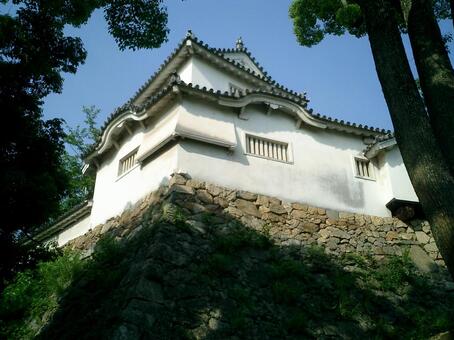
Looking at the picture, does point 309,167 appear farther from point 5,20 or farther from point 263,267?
point 5,20

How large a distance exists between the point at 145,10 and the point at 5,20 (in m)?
3.03

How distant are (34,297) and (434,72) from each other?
9295mm

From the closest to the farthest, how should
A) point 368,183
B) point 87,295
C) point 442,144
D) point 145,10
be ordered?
1. point 442,144
2. point 87,295
3. point 145,10
4. point 368,183

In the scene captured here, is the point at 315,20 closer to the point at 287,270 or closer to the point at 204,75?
the point at 204,75

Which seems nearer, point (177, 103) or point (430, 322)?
point (430, 322)

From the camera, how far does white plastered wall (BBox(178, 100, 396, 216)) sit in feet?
34.2

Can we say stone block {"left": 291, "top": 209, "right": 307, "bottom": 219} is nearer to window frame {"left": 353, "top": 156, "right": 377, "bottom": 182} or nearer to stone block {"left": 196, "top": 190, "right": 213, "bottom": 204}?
stone block {"left": 196, "top": 190, "right": 213, "bottom": 204}

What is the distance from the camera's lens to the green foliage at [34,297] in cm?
899

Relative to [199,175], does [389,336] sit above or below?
below

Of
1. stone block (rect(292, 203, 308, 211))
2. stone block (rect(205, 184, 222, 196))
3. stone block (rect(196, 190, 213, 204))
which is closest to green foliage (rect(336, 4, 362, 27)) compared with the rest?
stone block (rect(292, 203, 308, 211))

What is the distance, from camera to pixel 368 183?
39.7 ft

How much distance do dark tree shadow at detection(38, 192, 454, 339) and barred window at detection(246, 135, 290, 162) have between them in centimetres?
219

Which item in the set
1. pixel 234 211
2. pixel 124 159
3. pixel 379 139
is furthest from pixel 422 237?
pixel 124 159

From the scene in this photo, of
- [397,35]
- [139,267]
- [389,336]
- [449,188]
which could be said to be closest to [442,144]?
[449,188]
